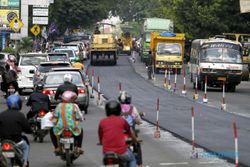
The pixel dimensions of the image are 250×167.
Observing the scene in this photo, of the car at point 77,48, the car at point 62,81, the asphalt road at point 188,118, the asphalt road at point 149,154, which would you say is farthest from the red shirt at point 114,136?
the car at point 77,48

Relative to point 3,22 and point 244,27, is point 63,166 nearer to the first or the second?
point 3,22

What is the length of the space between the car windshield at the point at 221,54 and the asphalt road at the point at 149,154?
21815 mm

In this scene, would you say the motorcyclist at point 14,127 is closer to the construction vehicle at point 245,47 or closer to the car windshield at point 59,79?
the car windshield at point 59,79

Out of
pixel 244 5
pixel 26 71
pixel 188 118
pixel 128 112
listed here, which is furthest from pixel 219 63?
pixel 128 112

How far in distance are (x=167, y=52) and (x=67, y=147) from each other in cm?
4709

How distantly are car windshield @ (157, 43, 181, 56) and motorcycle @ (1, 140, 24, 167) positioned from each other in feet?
162

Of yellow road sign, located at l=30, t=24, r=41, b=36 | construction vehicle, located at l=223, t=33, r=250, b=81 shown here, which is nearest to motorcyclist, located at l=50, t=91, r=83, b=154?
yellow road sign, located at l=30, t=24, r=41, b=36

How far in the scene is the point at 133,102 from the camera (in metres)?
35.3

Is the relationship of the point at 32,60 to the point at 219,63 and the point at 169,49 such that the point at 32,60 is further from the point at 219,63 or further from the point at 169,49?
the point at 169,49

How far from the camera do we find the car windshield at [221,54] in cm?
4475

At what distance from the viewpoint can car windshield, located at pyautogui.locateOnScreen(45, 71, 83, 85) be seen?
2826 cm

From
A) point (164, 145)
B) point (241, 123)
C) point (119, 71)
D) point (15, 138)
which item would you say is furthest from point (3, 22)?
point (15, 138)

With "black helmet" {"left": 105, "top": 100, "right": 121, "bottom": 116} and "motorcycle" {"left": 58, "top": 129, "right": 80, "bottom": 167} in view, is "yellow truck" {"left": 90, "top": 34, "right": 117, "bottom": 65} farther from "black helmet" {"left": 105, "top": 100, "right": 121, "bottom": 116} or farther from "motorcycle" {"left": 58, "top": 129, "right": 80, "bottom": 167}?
"black helmet" {"left": 105, "top": 100, "right": 121, "bottom": 116}

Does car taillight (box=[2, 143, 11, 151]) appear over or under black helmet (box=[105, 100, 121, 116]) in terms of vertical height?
under
